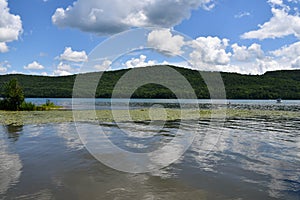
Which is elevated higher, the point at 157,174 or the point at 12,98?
the point at 12,98

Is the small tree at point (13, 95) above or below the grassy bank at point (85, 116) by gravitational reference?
above

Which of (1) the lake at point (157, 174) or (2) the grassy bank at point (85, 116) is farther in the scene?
(2) the grassy bank at point (85, 116)

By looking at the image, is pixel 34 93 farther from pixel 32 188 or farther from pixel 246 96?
pixel 32 188

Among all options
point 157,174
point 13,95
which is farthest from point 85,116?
point 157,174

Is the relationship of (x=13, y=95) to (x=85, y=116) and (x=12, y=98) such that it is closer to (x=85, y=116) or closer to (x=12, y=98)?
(x=12, y=98)

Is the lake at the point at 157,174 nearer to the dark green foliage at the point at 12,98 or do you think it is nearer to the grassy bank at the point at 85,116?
the grassy bank at the point at 85,116

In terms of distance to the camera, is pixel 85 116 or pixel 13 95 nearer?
pixel 85 116

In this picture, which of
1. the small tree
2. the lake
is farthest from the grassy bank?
the lake

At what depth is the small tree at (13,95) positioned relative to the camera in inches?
1980

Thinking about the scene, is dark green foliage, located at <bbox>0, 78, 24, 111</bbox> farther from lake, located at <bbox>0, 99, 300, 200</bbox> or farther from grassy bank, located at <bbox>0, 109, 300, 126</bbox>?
lake, located at <bbox>0, 99, 300, 200</bbox>

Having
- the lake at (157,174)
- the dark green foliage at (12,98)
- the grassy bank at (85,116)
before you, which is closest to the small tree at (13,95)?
the dark green foliage at (12,98)

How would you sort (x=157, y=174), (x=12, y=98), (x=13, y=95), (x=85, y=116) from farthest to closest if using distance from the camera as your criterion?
1. (x=12, y=98)
2. (x=13, y=95)
3. (x=85, y=116)
4. (x=157, y=174)

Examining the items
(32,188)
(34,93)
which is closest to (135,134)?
(32,188)

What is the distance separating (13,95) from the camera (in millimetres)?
51062
